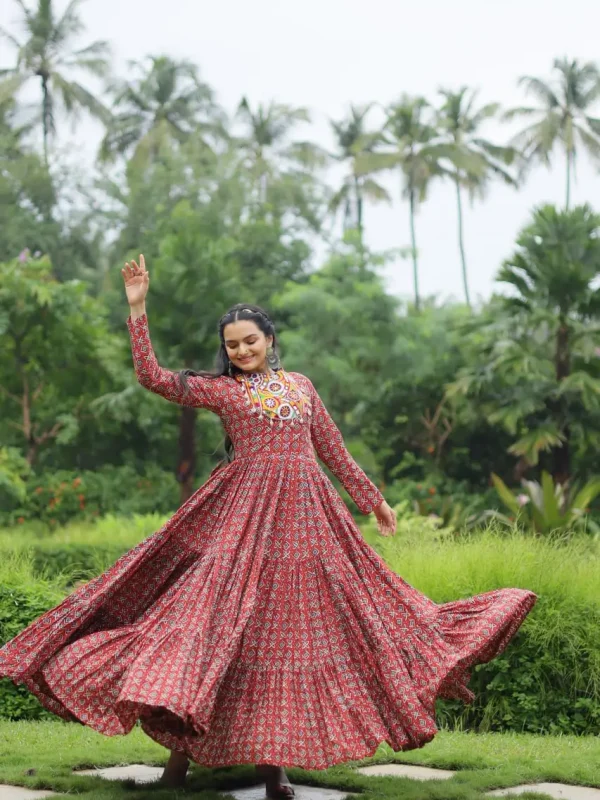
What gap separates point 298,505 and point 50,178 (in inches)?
1031

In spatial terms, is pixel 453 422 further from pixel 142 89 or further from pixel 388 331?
pixel 142 89

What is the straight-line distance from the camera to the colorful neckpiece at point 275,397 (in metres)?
4.46

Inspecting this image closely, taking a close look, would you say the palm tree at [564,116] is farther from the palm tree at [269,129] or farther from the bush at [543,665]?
the bush at [543,665]

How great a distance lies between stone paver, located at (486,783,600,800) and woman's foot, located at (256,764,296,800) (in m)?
0.72

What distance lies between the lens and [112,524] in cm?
1443

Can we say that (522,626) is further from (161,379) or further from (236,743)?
(161,379)

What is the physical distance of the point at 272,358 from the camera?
4.64 m

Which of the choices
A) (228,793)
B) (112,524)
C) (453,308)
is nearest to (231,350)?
(228,793)

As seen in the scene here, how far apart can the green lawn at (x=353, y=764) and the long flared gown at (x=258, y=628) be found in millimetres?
303

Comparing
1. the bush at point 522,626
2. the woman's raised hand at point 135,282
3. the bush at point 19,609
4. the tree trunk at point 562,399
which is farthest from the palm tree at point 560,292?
the woman's raised hand at point 135,282

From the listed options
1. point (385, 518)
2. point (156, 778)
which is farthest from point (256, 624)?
point (385, 518)

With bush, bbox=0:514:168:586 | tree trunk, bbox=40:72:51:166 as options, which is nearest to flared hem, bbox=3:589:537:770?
bush, bbox=0:514:168:586

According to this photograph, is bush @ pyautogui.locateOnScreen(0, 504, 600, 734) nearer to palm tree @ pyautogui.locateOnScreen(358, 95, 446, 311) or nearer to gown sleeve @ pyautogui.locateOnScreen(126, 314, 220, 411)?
gown sleeve @ pyautogui.locateOnScreen(126, 314, 220, 411)

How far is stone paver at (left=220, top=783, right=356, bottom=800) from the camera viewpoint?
4.21 m
